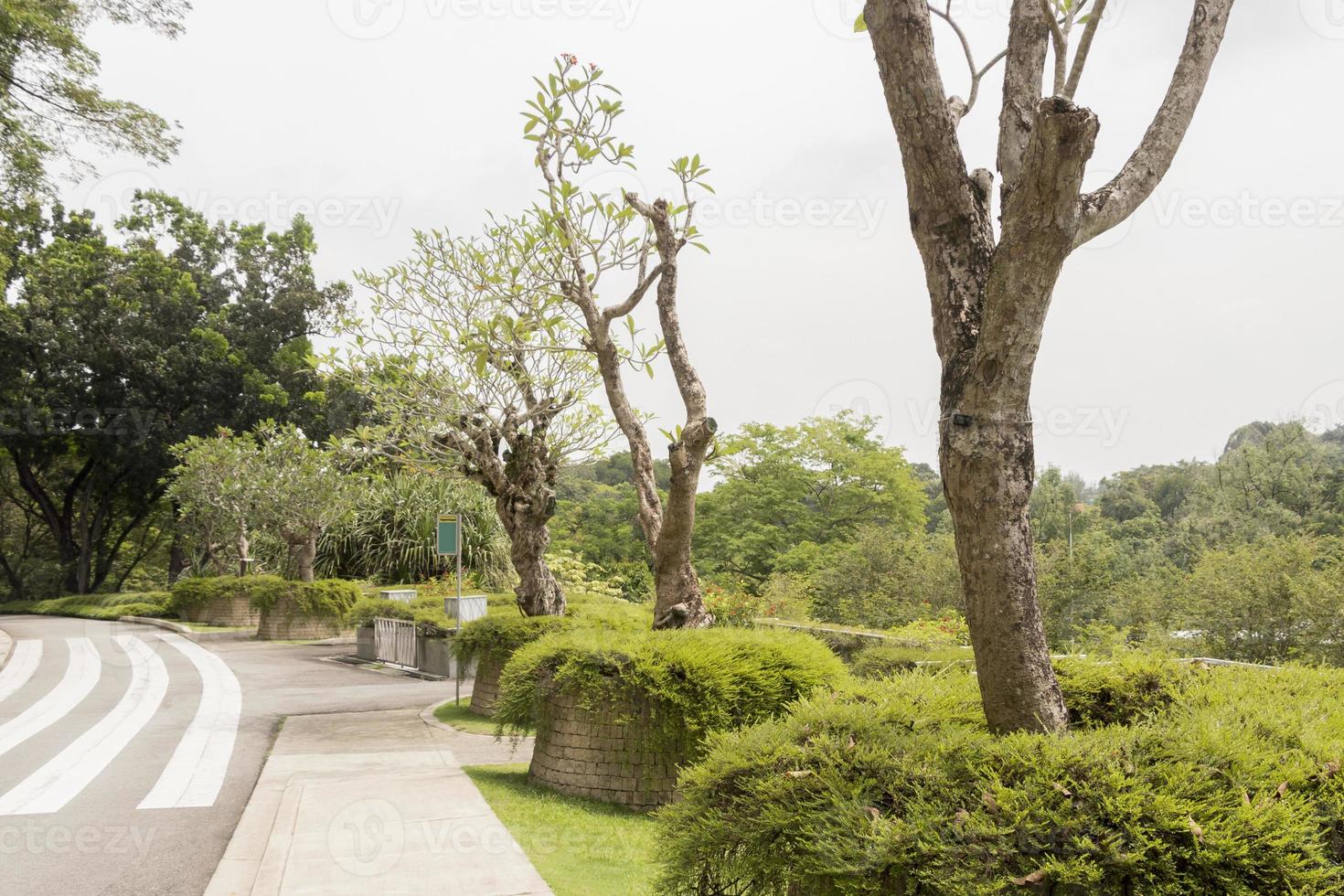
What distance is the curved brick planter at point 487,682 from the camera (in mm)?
10414

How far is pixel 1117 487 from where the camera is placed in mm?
47469

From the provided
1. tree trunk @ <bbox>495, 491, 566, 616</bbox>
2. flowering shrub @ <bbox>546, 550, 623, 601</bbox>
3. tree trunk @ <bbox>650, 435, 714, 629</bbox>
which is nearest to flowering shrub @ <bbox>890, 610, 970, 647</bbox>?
tree trunk @ <bbox>650, 435, 714, 629</bbox>

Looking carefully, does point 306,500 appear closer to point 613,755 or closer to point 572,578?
point 572,578

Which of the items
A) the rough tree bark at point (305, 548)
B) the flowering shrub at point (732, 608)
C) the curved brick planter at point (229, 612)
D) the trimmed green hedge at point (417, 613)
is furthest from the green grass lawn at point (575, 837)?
the curved brick planter at point (229, 612)

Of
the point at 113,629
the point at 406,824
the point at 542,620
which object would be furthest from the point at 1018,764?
the point at 113,629

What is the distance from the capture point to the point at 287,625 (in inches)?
848

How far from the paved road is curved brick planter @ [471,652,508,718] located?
1.54m

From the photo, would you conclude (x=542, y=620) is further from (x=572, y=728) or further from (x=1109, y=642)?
(x=1109, y=642)

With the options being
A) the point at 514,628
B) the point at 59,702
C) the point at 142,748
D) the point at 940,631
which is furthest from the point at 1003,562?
the point at 59,702

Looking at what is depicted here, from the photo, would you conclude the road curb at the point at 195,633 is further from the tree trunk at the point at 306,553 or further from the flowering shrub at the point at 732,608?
the flowering shrub at the point at 732,608

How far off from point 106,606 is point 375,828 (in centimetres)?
3158
